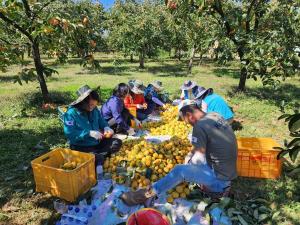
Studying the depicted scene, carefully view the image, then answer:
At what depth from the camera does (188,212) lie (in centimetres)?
430

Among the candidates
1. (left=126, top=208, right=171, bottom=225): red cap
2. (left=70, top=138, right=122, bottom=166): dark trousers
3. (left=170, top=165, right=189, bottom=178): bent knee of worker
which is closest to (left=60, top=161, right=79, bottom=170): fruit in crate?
(left=70, top=138, right=122, bottom=166): dark trousers

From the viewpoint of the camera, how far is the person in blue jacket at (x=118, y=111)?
736cm

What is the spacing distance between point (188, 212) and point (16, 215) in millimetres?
2306

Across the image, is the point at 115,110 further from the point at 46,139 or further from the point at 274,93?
the point at 274,93

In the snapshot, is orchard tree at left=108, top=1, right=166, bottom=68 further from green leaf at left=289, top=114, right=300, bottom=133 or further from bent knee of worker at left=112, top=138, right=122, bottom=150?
green leaf at left=289, top=114, right=300, bottom=133

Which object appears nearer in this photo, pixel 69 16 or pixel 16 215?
pixel 69 16

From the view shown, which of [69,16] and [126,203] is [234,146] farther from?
[69,16]

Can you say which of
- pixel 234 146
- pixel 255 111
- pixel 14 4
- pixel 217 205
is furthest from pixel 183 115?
pixel 255 111

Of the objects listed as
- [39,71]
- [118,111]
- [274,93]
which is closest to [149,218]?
[118,111]

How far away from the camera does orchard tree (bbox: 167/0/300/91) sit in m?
8.63

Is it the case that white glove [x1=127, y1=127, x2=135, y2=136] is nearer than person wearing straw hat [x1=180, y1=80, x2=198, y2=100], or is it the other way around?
white glove [x1=127, y1=127, x2=135, y2=136]

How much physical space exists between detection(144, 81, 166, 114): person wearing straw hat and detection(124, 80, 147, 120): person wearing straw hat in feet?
1.16

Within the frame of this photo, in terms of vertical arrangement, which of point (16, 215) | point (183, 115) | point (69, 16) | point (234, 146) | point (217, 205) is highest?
point (69, 16)

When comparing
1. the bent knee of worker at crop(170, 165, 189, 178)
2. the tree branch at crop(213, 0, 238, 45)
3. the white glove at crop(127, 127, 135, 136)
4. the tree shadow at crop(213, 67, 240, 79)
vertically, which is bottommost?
the tree shadow at crop(213, 67, 240, 79)
